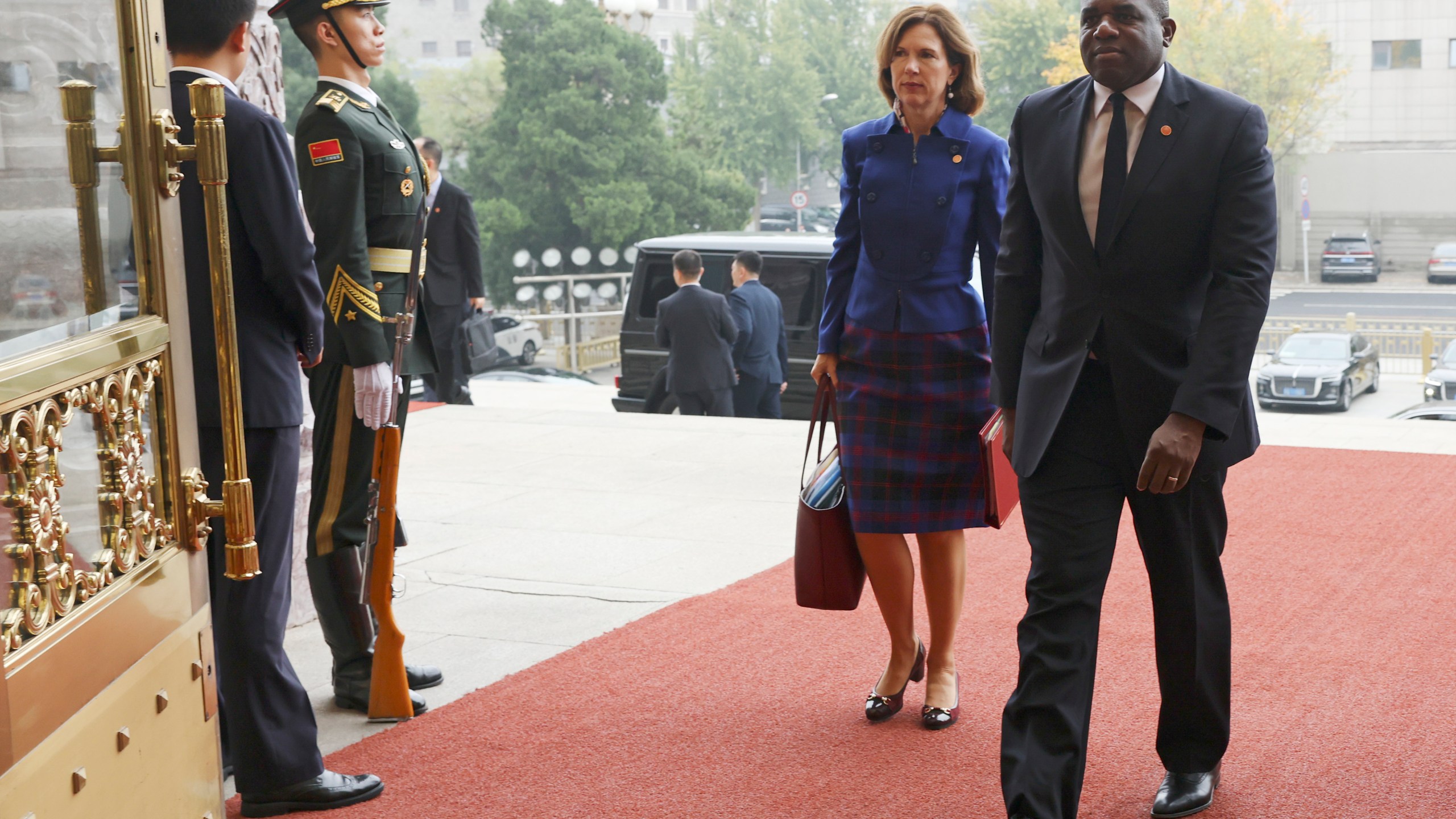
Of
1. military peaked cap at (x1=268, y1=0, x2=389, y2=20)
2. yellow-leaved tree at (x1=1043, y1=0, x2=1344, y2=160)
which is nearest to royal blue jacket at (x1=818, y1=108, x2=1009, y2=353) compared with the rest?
military peaked cap at (x1=268, y1=0, x2=389, y2=20)

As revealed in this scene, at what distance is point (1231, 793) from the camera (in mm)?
2967

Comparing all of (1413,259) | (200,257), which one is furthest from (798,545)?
(1413,259)

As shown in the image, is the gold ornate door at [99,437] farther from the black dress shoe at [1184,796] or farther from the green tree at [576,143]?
the green tree at [576,143]

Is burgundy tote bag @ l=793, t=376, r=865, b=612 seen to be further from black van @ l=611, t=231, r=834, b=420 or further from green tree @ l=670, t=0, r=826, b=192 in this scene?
green tree @ l=670, t=0, r=826, b=192

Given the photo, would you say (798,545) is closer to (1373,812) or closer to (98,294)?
(1373,812)

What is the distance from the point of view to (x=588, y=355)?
2844 cm

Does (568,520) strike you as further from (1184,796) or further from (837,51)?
(837,51)

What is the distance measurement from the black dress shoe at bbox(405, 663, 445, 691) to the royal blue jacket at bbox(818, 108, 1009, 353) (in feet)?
4.81

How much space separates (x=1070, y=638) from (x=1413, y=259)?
35990 millimetres

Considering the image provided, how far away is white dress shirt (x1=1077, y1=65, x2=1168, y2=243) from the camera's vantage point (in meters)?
2.63

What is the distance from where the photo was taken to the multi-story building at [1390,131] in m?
34.3

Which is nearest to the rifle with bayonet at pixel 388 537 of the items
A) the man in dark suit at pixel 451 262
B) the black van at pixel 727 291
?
the man in dark suit at pixel 451 262

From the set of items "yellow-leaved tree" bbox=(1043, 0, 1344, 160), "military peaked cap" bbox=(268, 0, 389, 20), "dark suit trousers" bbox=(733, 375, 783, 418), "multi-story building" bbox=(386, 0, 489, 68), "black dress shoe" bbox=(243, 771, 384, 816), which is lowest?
"dark suit trousers" bbox=(733, 375, 783, 418)

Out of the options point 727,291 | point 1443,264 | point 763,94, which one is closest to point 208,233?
point 727,291
